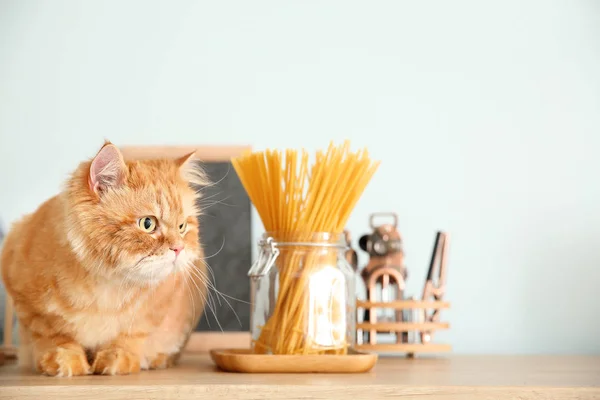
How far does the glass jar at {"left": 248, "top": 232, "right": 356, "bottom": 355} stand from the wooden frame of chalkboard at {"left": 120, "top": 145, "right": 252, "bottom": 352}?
35 cm

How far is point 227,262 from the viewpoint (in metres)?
1.44

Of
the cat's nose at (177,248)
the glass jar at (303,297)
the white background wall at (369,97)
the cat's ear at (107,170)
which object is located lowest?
the glass jar at (303,297)

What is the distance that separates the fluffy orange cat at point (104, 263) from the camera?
95 centimetres

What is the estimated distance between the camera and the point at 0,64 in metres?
1.51

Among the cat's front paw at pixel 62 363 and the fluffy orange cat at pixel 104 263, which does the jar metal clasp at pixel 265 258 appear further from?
the cat's front paw at pixel 62 363

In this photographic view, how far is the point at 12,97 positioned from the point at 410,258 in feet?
3.22

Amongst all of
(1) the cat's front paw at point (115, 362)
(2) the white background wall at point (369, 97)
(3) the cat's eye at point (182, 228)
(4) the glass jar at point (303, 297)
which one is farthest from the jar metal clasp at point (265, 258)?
(2) the white background wall at point (369, 97)

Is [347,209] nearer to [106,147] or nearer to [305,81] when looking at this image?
[106,147]

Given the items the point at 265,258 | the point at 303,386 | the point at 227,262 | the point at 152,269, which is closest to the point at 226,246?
the point at 227,262

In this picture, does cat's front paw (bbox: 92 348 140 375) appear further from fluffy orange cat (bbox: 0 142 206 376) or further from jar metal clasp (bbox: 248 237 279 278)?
jar metal clasp (bbox: 248 237 279 278)

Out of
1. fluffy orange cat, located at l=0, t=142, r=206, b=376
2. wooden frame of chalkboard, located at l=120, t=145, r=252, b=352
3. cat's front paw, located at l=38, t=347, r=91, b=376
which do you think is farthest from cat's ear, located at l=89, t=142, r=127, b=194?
wooden frame of chalkboard, located at l=120, t=145, r=252, b=352

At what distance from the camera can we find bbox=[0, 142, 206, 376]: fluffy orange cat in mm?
946

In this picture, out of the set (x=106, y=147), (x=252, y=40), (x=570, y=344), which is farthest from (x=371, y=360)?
(x=252, y=40)

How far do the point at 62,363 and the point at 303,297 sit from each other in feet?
1.20
